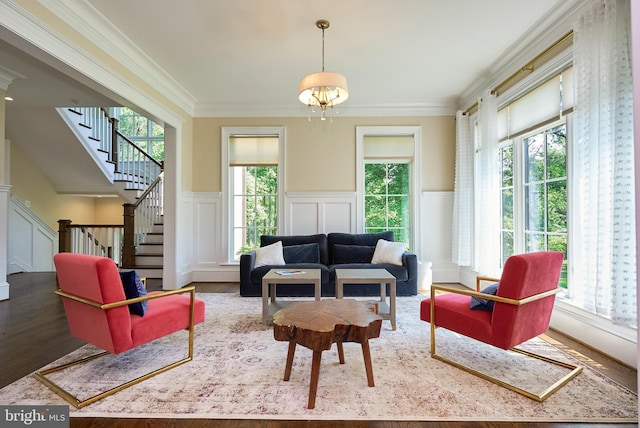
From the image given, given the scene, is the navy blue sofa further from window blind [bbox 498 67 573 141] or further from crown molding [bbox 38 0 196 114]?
crown molding [bbox 38 0 196 114]

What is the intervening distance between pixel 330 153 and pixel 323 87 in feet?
7.69

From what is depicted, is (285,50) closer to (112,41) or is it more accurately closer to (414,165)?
(112,41)

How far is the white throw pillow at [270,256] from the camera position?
458cm

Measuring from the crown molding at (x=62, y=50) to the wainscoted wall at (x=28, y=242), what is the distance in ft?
15.4

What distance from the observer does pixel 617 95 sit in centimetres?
234

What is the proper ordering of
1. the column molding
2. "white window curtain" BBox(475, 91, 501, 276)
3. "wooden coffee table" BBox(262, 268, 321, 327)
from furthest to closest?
the column molding
"white window curtain" BBox(475, 91, 501, 276)
"wooden coffee table" BBox(262, 268, 321, 327)

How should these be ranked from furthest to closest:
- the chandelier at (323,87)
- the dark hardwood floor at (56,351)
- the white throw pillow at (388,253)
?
the white throw pillow at (388,253) < the chandelier at (323,87) < the dark hardwood floor at (56,351)

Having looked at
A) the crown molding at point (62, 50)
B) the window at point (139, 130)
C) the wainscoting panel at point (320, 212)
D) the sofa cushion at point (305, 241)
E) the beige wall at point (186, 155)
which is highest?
the window at point (139, 130)

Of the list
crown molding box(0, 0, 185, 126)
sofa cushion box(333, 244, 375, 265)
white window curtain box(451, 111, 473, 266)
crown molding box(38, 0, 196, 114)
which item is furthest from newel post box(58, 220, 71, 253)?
white window curtain box(451, 111, 473, 266)

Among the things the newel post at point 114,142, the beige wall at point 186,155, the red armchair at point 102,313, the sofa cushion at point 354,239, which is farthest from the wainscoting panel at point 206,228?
the red armchair at point 102,313

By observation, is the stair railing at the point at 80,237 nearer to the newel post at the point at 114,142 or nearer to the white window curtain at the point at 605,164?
the newel post at the point at 114,142

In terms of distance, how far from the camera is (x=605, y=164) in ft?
8.02

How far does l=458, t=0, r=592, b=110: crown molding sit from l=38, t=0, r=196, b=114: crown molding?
429cm

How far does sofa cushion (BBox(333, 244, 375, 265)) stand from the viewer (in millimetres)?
4812
